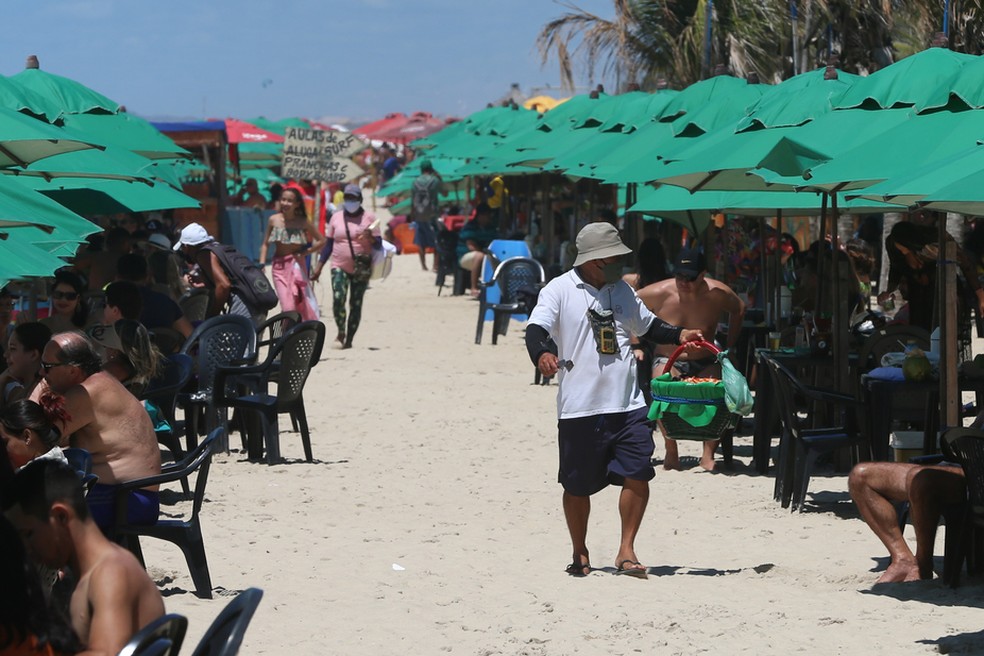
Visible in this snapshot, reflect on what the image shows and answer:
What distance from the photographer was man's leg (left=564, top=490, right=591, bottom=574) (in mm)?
6867

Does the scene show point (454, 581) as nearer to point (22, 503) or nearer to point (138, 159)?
point (22, 503)

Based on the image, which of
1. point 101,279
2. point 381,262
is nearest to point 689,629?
point 101,279

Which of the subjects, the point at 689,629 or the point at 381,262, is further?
the point at 381,262

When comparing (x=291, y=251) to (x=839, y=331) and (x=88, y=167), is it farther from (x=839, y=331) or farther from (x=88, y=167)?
(x=839, y=331)

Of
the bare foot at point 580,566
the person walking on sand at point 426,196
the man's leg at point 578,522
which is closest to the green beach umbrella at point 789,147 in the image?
the man's leg at point 578,522

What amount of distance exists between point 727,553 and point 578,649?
193 centimetres

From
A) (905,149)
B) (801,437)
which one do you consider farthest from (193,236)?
(905,149)

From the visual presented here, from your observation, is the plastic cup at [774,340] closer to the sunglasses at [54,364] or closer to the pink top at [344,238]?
the sunglasses at [54,364]

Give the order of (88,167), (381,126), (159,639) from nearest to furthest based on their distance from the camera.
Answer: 1. (159,639)
2. (88,167)
3. (381,126)

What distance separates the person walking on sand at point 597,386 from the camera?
6.73 meters

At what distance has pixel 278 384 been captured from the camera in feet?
32.1

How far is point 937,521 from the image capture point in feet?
21.3

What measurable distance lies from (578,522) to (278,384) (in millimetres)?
3405

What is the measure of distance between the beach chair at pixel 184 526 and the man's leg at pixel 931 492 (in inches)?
112
